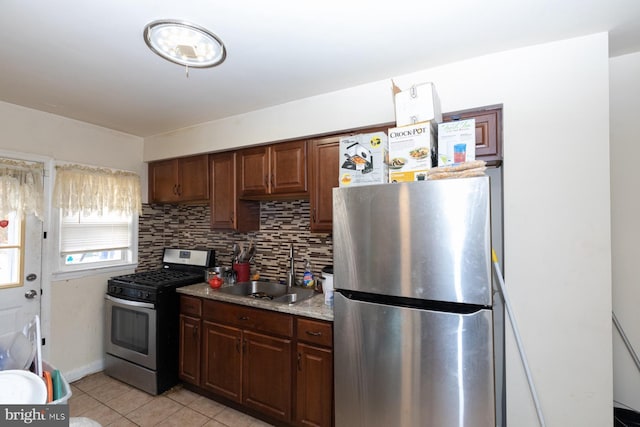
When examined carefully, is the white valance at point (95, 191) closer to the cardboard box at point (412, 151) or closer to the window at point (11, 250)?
the window at point (11, 250)

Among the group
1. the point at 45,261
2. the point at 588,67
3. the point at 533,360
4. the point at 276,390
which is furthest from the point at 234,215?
the point at 588,67

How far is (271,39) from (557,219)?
1761mm

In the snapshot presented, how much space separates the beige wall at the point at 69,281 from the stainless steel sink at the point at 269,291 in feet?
4.80

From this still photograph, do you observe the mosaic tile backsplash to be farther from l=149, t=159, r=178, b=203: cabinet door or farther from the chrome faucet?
l=149, t=159, r=178, b=203: cabinet door

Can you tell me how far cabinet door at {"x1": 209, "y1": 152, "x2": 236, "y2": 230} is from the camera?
2.84 metres

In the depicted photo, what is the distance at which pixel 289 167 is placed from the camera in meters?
2.49


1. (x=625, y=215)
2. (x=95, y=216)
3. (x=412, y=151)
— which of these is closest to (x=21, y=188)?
(x=95, y=216)

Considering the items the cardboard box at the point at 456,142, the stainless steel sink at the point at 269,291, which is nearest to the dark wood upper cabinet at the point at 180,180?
the stainless steel sink at the point at 269,291

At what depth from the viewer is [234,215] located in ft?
9.27

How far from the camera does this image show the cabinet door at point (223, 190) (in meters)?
2.84

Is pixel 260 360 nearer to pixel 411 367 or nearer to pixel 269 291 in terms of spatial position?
pixel 269 291

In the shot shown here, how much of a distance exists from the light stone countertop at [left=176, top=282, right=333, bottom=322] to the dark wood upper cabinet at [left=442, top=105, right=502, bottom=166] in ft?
4.41

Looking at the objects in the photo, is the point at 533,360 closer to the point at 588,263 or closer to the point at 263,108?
the point at 588,263

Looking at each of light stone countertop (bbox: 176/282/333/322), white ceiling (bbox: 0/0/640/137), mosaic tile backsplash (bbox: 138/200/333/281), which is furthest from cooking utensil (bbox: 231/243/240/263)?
white ceiling (bbox: 0/0/640/137)
